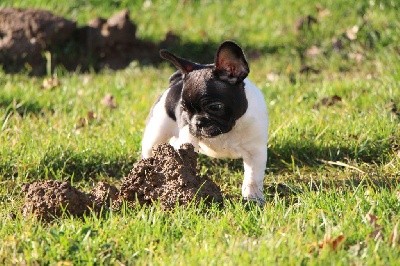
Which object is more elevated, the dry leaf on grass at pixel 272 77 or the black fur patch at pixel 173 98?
the black fur patch at pixel 173 98

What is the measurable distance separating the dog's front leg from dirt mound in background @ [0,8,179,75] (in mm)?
4045

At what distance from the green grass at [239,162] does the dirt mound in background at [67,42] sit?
0.88 feet

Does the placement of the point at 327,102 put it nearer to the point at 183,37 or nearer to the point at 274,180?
the point at 274,180

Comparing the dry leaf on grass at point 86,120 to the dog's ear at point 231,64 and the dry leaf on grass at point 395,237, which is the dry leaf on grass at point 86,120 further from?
the dry leaf on grass at point 395,237

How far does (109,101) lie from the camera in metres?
7.64

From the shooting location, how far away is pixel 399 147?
6000mm

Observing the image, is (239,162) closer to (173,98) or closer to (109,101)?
(173,98)

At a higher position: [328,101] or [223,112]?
[223,112]

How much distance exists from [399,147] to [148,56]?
3922 millimetres

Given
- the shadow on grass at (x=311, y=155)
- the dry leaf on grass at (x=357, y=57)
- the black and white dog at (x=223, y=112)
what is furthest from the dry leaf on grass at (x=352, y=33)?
the black and white dog at (x=223, y=112)

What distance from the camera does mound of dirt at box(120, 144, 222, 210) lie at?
4.87 m

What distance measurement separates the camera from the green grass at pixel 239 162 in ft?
13.6

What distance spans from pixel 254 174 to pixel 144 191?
703 millimetres

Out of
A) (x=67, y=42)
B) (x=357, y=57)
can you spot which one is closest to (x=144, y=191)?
(x=357, y=57)
